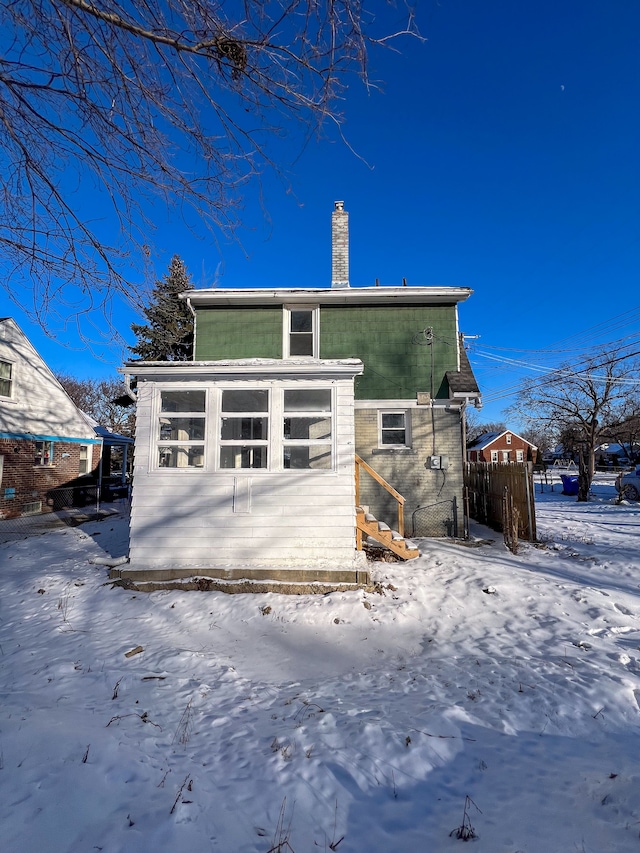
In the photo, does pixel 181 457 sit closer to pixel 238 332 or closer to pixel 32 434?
pixel 238 332

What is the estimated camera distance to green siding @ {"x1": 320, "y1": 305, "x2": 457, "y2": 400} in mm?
10516

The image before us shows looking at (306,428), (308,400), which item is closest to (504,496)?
(306,428)

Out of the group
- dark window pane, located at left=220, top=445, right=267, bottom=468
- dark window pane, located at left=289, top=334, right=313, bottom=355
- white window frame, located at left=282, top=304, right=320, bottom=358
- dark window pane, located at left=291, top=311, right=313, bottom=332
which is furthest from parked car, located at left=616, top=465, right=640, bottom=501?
dark window pane, located at left=220, top=445, right=267, bottom=468

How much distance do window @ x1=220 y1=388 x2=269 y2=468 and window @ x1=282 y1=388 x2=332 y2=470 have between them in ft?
1.29

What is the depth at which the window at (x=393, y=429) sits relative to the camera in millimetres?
10578

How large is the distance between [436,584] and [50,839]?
571cm

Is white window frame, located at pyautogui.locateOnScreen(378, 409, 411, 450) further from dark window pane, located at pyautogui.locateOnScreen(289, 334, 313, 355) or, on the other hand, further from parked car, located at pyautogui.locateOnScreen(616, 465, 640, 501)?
parked car, located at pyautogui.locateOnScreen(616, 465, 640, 501)

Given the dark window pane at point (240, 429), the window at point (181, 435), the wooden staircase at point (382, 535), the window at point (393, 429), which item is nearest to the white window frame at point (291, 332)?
the dark window pane at point (240, 429)

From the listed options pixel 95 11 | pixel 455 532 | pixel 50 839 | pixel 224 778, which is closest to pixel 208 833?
pixel 224 778

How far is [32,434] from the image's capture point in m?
14.8

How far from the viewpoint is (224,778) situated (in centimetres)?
260

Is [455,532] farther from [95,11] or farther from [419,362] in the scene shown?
[95,11]

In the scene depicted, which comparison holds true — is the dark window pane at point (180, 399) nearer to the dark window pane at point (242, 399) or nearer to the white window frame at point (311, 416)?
the dark window pane at point (242, 399)

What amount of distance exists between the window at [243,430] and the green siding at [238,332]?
1941 mm
